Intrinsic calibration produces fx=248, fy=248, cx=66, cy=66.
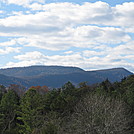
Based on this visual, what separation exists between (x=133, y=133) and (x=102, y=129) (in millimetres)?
12433

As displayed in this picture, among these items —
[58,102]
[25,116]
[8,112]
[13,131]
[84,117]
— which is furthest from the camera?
[8,112]

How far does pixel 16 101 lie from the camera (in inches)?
2307

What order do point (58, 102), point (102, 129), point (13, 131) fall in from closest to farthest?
point (102, 129) → point (13, 131) → point (58, 102)

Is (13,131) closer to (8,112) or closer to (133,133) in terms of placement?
(8,112)

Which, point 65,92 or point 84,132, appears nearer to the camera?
point 84,132

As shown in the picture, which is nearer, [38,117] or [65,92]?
[38,117]

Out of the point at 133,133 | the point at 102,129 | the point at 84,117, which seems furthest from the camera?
the point at 133,133

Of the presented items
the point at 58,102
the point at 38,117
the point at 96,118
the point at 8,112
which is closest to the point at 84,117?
the point at 96,118

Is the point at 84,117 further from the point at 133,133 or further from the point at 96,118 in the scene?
the point at 133,133

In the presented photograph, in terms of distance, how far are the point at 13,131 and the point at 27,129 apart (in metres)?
3.55

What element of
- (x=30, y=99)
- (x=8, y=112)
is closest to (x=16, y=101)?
(x=8, y=112)

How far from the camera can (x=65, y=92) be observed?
64562 millimetres

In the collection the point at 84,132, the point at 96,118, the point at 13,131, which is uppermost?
the point at 96,118

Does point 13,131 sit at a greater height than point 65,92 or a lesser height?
lesser
